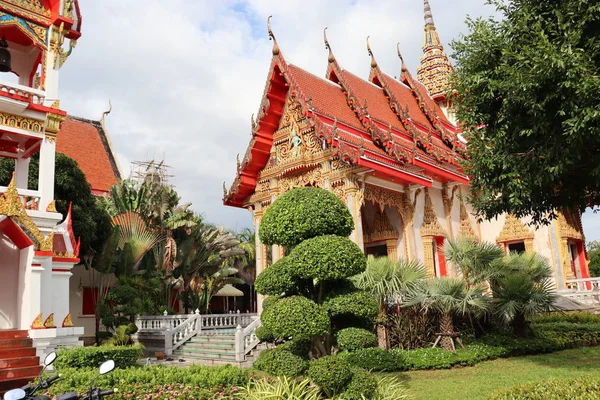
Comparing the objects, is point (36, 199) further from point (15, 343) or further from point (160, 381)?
point (160, 381)

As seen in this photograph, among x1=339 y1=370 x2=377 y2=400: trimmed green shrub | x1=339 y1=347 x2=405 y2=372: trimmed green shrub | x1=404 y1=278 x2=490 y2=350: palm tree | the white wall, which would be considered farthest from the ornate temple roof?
the white wall

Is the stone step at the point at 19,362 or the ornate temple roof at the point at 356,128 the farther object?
the ornate temple roof at the point at 356,128

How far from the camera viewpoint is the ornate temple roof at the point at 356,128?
1362 centimetres

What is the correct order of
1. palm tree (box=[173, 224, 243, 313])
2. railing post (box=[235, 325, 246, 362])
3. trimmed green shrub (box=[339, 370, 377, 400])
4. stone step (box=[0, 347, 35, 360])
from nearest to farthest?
trimmed green shrub (box=[339, 370, 377, 400]) → stone step (box=[0, 347, 35, 360]) → railing post (box=[235, 325, 246, 362]) → palm tree (box=[173, 224, 243, 313])

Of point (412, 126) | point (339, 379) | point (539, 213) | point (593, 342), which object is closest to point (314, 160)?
point (412, 126)

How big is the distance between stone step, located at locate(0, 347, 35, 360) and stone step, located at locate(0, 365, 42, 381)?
23 cm

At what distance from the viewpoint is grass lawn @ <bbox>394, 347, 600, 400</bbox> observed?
7.37 meters

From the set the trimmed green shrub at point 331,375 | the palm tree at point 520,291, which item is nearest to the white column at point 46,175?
the trimmed green shrub at point 331,375

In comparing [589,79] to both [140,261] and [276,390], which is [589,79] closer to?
[276,390]

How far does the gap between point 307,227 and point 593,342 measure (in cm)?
844

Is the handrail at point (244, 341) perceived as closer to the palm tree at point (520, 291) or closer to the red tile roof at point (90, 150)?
the palm tree at point (520, 291)

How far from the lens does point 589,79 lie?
626cm

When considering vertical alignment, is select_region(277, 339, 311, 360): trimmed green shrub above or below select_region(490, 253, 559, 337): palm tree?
below

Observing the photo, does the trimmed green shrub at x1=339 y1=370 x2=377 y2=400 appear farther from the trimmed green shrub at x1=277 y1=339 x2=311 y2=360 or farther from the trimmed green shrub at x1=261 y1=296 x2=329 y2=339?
the trimmed green shrub at x1=277 y1=339 x2=311 y2=360
